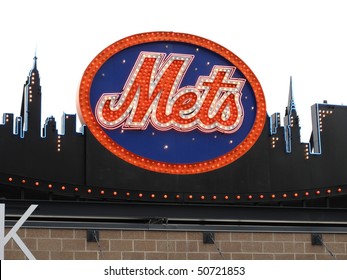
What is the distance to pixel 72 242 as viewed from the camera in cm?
2836

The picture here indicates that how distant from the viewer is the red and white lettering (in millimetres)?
32062

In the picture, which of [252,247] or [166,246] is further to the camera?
[252,247]

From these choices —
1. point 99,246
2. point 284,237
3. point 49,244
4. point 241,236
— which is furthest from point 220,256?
point 49,244

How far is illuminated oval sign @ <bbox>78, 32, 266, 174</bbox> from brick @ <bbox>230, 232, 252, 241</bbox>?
3317mm

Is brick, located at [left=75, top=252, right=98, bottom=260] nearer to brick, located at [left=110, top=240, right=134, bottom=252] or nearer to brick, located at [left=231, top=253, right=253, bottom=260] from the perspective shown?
brick, located at [left=110, top=240, right=134, bottom=252]

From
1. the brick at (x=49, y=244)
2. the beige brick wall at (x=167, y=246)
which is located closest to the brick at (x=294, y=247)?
the beige brick wall at (x=167, y=246)

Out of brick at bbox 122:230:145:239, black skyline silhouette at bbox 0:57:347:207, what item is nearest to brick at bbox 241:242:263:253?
black skyline silhouette at bbox 0:57:347:207

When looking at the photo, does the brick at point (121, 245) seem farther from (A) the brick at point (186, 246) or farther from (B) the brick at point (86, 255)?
(A) the brick at point (186, 246)

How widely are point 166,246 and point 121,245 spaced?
4.45ft

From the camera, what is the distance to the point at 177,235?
2923cm

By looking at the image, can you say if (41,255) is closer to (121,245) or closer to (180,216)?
(121,245)

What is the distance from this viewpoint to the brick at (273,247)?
29.8 meters

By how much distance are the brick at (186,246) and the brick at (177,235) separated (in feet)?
0.48
